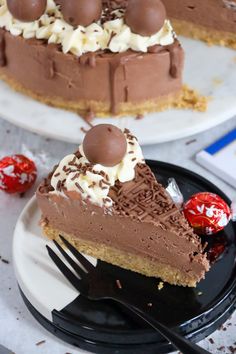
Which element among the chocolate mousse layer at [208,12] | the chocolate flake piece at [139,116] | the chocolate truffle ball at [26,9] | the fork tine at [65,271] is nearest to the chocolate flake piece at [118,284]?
the fork tine at [65,271]

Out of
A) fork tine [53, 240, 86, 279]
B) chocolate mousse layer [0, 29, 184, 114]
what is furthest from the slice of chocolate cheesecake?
chocolate mousse layer [0, 29, 184, 114]

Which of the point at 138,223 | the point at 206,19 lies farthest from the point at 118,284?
the point at 206,19

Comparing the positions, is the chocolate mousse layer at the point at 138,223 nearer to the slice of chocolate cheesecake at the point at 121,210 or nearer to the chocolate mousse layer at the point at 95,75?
the slice of chocolate cheesecake at the point at 121,210

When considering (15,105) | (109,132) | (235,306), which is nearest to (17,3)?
(15,105)

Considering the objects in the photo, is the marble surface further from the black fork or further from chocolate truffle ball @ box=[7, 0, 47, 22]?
chocolate truffle ball @ box=[7, 0, 47, 22]

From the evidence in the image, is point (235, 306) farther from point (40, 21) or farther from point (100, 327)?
point (40, 21)
